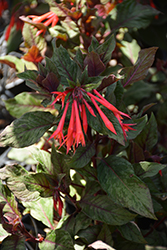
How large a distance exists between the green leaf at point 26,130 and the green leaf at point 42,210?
0.28 metres

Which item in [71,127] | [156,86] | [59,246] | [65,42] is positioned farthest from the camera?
[156,86]

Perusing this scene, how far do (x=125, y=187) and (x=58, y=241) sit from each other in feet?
0.83

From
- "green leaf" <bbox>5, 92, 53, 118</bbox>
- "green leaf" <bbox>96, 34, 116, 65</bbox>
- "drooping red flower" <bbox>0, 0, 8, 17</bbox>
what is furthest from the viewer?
"drooping red flower" <bbox>0, 0, 8, 17</bbox>

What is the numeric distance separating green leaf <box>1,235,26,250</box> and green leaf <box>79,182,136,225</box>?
192mm

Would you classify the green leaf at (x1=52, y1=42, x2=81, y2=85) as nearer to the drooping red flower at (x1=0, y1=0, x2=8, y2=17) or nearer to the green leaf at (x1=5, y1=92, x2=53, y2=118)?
the green leaf at (x1=5, y1=92, x2=53, y2=118)

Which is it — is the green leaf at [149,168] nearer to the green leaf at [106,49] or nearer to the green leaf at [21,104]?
the green leaf at [106,49]

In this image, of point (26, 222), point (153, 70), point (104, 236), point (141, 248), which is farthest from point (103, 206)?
point (153, 70)

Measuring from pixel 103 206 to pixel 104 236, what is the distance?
0.09 metres

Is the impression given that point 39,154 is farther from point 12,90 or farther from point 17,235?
point 12,90

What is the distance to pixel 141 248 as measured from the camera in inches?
30.8

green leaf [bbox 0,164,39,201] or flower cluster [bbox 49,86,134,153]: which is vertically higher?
flower cluster [bbox 49,86,134,153]

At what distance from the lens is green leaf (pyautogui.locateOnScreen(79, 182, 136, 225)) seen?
67 cm

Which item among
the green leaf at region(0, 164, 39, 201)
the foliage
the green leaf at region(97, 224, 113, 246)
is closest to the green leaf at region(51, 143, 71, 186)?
the foliage

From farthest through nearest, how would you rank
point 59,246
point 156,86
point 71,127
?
point 156,86
point 59,246
point 71,127
